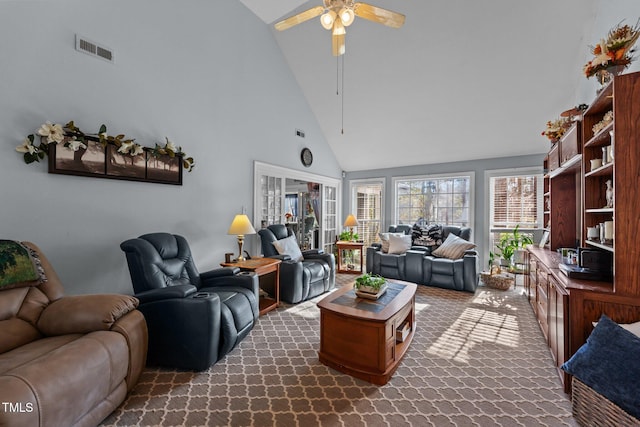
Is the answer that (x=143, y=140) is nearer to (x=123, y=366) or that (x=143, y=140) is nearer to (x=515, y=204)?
(x=123, y=366)

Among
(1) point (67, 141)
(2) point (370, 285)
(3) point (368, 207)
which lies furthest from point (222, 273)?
(3) point (368, 207)

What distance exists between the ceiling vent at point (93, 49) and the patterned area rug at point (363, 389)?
9.37 ft

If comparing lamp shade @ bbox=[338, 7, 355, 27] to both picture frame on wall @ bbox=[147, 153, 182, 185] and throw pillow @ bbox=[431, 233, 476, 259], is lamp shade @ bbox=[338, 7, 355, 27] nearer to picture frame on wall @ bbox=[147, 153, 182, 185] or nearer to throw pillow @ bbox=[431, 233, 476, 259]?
picture frame on wall @ bbox=[147, 153, 182, 185]

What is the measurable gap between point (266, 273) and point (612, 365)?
312 centimetres

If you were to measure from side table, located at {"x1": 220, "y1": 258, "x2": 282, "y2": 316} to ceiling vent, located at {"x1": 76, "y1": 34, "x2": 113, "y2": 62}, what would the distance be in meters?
2.46

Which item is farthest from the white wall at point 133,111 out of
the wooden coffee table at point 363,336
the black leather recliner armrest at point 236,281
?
the wooden coffee table at point 363,336

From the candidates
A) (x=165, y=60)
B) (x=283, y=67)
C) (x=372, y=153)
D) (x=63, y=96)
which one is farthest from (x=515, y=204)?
(x=63, y=96)

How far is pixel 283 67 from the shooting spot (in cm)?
490

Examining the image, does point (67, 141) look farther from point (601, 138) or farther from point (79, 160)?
point (601, 138)

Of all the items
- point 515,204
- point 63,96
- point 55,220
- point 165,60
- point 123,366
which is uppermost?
point 165,60

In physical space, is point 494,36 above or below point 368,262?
above

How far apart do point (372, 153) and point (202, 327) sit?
16.0 ft

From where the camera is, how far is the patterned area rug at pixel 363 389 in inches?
69.9

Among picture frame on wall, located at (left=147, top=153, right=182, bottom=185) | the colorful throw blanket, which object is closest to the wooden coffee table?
the colorful throw blanket
